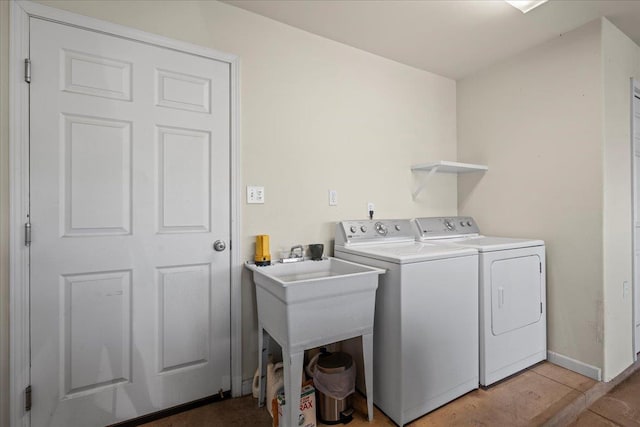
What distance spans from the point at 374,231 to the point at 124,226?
1530 millimetres

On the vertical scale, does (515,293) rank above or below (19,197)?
below

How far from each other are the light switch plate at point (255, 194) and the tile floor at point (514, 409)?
1.18 meters

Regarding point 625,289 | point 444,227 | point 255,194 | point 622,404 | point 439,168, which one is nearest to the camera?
point 622,404

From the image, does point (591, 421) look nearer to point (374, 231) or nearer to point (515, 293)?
point (515, 293)

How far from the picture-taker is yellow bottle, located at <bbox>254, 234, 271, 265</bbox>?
1.78 metres

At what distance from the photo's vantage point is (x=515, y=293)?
1961 mm

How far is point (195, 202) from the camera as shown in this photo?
171cm

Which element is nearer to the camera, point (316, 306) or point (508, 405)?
point (316, 306)

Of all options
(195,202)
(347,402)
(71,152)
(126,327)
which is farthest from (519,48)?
(126,327)

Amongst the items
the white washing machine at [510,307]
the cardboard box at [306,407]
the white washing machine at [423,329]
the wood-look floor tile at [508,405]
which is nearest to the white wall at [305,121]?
the cardboard box at [306,407]

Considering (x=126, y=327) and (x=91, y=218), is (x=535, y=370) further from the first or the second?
(x=91, y=218)

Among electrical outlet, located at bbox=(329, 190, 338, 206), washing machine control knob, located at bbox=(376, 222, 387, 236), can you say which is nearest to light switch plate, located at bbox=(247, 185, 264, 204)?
electrical outlet, located at bbox=(329, 190, 338, 206)

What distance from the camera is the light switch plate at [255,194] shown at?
1842 mm

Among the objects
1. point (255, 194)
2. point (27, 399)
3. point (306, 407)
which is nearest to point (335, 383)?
point (306, 407)
